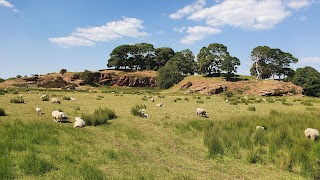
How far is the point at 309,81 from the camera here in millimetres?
72438

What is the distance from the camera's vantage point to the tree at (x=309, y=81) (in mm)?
71875

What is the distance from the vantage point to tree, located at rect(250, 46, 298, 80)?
8969 centimetres

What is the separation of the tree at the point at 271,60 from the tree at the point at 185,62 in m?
21.3

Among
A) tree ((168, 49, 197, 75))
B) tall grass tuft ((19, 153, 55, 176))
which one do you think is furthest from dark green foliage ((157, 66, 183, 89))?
tall grass tuft ((19, 153, 55, 176))

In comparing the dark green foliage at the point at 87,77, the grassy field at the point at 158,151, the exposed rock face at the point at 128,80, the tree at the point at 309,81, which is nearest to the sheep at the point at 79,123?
the grassy field at the point at 158,151

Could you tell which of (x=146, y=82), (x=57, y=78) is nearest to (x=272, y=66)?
(x=146, y=82)

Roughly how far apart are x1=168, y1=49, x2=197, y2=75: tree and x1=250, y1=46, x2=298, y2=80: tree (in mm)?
21342

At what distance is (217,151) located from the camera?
11.3 m

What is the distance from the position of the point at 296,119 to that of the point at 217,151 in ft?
25.0

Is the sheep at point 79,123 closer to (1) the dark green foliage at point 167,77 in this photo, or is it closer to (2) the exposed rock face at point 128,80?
(1) the dark green foliage at point 167,77

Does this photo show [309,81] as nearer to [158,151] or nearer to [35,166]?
[158,151]

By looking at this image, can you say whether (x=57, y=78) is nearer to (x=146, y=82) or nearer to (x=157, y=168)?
(x=146, y=82)

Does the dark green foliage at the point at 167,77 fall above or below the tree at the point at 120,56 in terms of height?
below

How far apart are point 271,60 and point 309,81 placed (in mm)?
22032
